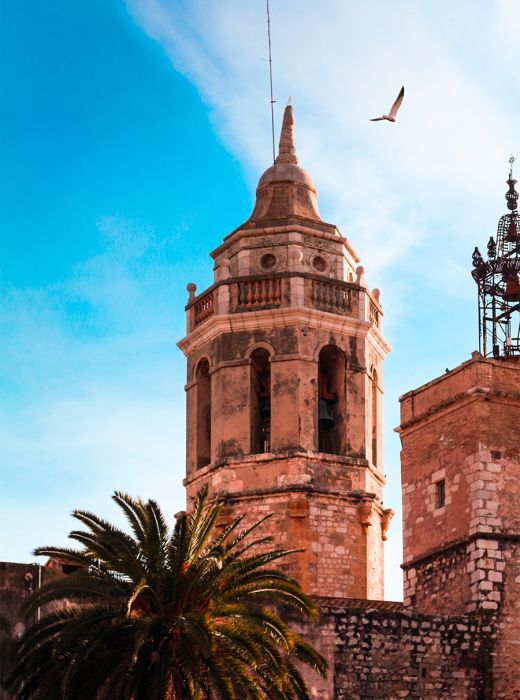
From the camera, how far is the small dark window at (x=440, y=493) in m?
43.2

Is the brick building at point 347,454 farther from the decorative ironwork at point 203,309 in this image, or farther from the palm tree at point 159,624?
the palm tree at point 159,624

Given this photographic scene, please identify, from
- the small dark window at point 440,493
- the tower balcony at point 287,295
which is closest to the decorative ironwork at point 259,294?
the tower balcony at point 287,295

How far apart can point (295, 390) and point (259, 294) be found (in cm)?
276

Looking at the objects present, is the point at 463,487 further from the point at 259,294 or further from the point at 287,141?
the point at 287,141

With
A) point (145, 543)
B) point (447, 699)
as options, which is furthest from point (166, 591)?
point (447, 699)

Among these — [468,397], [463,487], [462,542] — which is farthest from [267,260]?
[462,542]

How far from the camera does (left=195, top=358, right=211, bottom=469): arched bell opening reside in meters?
49.9

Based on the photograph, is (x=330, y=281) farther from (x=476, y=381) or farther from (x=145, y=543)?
(x=145, y=543)

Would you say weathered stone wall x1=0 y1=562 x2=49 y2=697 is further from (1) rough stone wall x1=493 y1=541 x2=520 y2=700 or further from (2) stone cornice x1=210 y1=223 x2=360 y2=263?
(2) stone cornice x1=210 y1=223 x2=360 y2=263

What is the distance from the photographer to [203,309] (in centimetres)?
5125

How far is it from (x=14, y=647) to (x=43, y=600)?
1342 millimetres

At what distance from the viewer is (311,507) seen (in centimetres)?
4781

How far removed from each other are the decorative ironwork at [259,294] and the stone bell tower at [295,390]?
0.02 m

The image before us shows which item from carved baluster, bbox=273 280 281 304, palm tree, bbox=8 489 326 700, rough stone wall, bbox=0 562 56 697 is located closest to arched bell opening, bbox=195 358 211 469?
carved baluster, bbox=273 280 281 304
